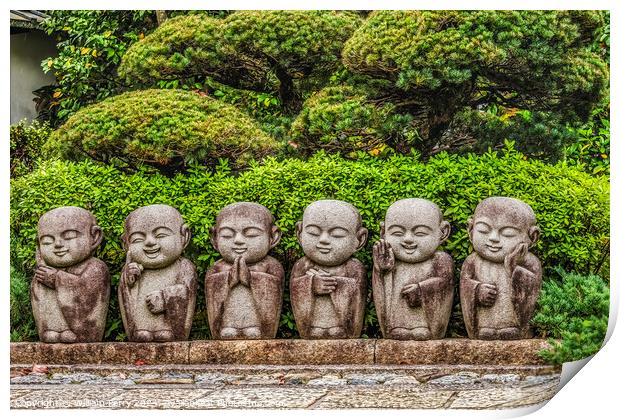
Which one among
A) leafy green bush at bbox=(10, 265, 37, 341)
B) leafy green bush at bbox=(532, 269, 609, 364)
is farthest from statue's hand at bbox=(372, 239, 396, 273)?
leafy green bush at bbox=(10, 265, 37, 341)

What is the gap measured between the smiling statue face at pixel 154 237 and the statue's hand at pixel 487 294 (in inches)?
101

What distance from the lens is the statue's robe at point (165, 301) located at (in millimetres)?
8852

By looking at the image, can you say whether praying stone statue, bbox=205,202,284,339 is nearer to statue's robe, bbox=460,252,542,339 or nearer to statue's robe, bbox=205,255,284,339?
statue's robe, bbox=205,255,284,339

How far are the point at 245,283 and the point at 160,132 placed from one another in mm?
1641

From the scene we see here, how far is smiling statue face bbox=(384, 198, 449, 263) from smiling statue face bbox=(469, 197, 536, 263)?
368 millimetres

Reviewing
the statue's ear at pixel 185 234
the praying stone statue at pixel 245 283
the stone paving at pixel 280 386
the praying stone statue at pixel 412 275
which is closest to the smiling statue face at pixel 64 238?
the statue's ear at pixel 185 234

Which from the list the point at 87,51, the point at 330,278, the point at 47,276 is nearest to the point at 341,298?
the point at 330,278

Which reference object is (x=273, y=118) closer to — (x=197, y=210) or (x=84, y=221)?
(x=197, y=210)

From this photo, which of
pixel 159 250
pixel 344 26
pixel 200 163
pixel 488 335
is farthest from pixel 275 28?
pixel 488 335

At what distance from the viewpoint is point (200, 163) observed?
1002 centimetres

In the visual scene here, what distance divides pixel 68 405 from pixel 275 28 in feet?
13.5

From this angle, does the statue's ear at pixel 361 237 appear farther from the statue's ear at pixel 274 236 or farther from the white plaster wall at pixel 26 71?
the white plaster wall at pixel 26 71

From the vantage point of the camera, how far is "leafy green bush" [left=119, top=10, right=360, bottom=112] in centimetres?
1014

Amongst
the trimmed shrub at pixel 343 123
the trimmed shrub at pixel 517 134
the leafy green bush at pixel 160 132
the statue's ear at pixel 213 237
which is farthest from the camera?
the trimmed shrub at pixel 517 134
